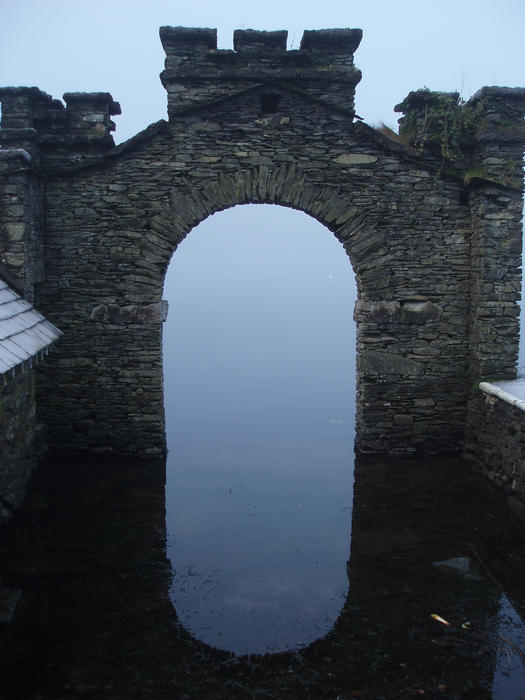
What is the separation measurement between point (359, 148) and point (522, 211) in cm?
236

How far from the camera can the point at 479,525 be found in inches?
242

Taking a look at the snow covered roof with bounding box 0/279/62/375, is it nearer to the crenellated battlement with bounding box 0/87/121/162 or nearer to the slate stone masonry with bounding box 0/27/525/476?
the slate stone masonry with bounding box 0/27/525/476

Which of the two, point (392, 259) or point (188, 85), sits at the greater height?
point (188, 85)

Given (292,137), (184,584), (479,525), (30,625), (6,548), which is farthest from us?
(292,137)

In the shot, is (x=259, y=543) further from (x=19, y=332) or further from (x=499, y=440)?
(x=499, y=440)

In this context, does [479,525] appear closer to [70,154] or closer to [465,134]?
[465,134]

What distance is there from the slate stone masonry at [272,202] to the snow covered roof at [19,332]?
2.94ft

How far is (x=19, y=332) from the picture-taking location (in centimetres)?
576

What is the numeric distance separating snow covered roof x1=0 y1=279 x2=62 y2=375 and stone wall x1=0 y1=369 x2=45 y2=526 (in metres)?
0.38

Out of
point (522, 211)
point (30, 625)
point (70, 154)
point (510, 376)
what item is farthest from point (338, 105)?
point (30, 625)

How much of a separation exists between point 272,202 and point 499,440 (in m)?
4.28

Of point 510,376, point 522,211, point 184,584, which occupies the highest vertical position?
point 522,211

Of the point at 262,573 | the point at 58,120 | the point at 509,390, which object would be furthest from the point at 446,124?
the point at 262,573

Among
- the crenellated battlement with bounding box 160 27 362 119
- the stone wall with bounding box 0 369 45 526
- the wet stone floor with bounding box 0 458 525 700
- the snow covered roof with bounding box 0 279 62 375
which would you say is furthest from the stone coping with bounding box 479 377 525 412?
the stone wall with bounding box 0 369 45 526
